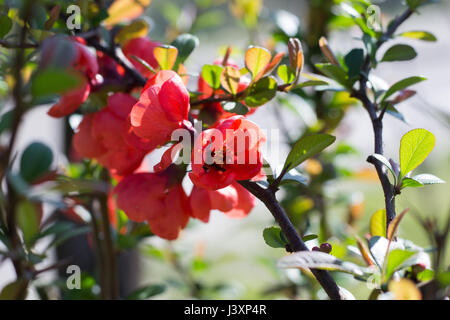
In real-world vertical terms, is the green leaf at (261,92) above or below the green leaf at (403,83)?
below

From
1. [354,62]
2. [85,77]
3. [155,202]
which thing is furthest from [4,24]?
[354,62]

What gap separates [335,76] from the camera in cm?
45

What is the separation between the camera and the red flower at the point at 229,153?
357mm

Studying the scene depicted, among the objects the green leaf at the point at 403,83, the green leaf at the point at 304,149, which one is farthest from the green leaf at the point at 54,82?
the green leaf at the point at 403,83

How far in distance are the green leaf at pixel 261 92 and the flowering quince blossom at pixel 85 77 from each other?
0.39 ft

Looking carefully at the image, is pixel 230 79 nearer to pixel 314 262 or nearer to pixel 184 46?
pixel 184 46

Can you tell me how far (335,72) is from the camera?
17.6 inches

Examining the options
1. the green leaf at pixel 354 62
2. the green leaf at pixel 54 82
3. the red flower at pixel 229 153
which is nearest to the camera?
the green leaf at pixel 54 82

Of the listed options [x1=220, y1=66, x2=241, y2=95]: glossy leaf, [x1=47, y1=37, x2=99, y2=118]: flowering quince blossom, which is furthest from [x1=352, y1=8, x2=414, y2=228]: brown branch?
[x1=47, y1=37, x2=99, y2=118]: flowering quince blossom

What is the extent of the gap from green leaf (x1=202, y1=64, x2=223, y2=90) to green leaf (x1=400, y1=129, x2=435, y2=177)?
15cm

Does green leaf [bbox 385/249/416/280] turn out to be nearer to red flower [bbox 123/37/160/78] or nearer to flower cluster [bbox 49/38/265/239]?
flower cluster [bbox 49/38/265/239]

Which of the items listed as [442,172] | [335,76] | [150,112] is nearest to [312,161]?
[335,76]

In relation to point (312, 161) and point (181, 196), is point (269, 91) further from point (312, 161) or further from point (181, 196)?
point (312, 161)

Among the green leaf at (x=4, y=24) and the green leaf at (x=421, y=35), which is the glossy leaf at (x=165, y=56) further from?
the green leaf at (x=421, y=35)
